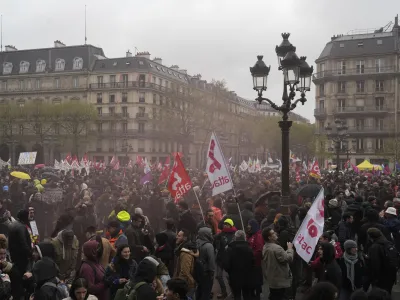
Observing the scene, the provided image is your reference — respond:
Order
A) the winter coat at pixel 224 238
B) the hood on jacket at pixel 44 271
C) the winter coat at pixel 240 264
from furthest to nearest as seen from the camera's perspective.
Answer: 1. the winter coat at pixel 224 238
2. the winter coat at pixel 240 264
3. the hood on jacket at pixel 44 271

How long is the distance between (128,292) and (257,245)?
10.2 ft

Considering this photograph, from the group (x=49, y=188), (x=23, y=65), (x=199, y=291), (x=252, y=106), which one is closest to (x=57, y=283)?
(x=199, y=291)

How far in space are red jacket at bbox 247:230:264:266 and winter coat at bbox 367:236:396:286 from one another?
Result: 5.34ft

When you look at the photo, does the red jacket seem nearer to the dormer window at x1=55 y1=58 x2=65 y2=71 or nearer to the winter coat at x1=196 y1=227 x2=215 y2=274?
the winter coat at x1=196 y1=227 x2=215 y2=274

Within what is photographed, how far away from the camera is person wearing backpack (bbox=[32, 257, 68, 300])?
199 inches

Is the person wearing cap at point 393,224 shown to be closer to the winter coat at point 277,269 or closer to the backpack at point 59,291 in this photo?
the winter coat at point 277,269

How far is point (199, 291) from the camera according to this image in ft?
23.5

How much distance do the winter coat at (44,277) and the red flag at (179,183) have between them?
5565 mm

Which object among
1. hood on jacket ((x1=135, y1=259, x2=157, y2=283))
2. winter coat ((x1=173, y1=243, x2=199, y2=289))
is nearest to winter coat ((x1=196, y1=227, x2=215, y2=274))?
winter coat ((x1=173, y1=243, x2=199, y2=289))

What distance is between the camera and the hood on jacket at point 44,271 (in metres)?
5.25

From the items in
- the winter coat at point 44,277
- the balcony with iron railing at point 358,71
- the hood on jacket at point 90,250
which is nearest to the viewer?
the winter coat at point 44,277

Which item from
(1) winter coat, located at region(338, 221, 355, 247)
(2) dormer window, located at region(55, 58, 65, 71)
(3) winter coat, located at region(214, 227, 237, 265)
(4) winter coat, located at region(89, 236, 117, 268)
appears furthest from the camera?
(2) dormer window, located at region(55, 58, 65, 71)

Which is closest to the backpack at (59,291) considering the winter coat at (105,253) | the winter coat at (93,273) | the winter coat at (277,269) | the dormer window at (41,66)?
the winter coat at (93,273)

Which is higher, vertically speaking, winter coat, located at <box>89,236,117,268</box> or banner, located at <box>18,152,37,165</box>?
banner, located at <box>18,152,37,165</box>
